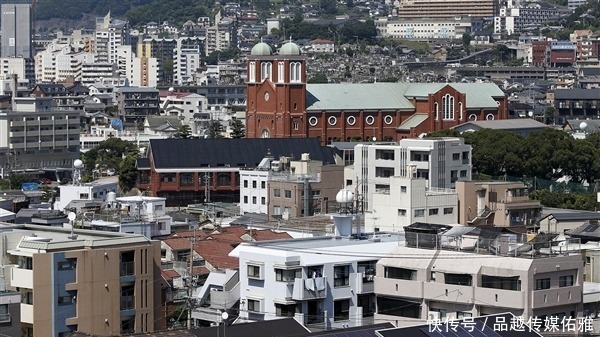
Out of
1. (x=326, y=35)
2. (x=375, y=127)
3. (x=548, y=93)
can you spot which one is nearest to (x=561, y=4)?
(x=326, y=35)

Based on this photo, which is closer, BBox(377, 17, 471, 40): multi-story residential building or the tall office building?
BBox(377, 17, 471, 40): multi-story residential building

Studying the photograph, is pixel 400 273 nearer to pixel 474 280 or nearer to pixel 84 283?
pixel 474 280

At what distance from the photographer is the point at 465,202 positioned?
96.1 ft

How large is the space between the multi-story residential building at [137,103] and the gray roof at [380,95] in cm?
2773

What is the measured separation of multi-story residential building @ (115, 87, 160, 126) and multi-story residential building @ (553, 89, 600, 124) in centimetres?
2115

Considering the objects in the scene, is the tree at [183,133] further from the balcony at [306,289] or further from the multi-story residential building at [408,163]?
the balcony at [306,289]

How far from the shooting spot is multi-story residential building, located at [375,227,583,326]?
1830 cm

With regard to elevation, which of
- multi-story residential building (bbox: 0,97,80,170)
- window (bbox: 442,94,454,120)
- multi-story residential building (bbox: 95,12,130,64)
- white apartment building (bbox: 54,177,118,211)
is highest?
multi-story residential building (bbox: 95,12,130,64)

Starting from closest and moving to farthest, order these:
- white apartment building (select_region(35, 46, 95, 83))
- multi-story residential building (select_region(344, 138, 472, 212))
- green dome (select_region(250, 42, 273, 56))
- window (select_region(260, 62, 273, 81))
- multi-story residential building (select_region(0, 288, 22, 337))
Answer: multi-story residential building (select_region(0, 288, 22, 337)), multi-story residential building (select_region(344, 138, 472, 212)), green dome (select_region(250, 42, 273, 56)), window (select_region(260, 62, 273, 81)), white apartment building (select_region(35, 46, 95, 83))

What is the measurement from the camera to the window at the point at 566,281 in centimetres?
1860

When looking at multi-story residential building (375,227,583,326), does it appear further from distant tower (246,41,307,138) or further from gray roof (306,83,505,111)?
gray roof (306,83,505,111)

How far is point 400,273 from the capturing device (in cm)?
1925

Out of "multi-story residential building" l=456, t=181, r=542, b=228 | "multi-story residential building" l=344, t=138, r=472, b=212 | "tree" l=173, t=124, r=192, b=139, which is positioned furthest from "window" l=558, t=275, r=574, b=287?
"tree" l=173, t=124, r=192, b=139

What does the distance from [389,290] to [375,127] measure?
41.0 metres
